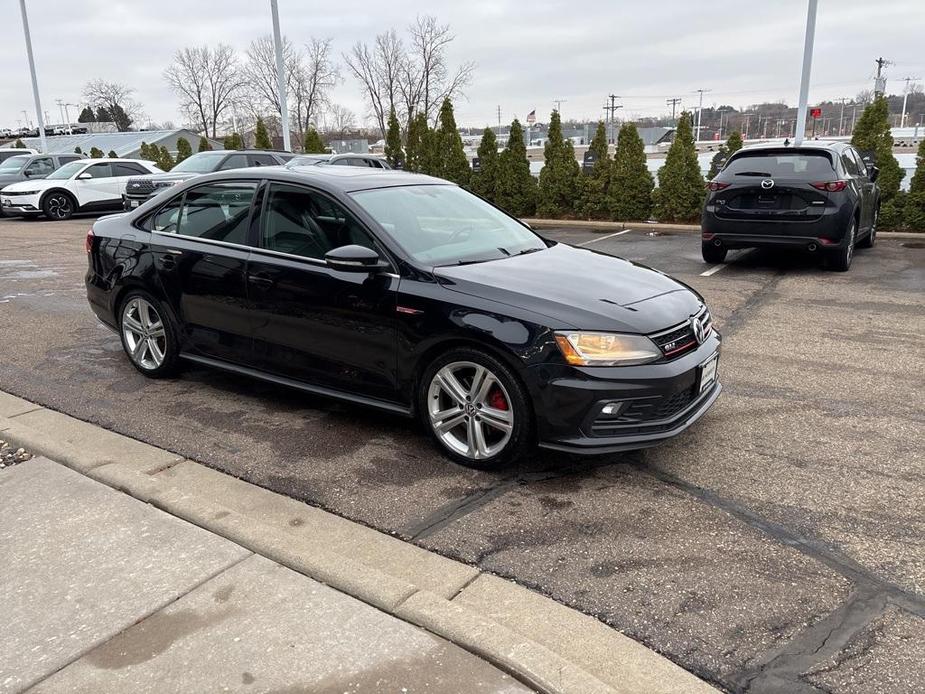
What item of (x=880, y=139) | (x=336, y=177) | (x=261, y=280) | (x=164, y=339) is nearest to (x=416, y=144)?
(x=880, y=139)

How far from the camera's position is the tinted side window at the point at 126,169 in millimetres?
21109

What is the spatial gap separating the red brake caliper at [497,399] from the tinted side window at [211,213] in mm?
2102

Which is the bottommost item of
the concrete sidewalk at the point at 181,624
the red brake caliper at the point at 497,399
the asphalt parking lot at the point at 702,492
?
the asphalt parking lot at the point at 702,492

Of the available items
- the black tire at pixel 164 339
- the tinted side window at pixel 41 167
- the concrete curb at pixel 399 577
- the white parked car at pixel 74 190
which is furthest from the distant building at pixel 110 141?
the concrete curb at pixel 399 577

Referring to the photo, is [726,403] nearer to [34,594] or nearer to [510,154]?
[34,594]

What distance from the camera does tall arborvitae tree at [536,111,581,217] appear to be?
18062 mm

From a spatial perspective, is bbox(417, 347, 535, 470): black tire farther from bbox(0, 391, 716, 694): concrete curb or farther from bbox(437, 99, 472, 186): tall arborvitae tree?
bbox(437, 99, 472, 186): tall arborvitae tree

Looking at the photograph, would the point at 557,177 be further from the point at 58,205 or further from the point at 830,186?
the point at 58,205

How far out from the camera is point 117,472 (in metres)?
4.10

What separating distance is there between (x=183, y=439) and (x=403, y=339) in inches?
62.6

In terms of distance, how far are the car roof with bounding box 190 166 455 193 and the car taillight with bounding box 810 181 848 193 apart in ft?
19.4

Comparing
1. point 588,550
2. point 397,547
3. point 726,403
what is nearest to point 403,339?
point 397,547

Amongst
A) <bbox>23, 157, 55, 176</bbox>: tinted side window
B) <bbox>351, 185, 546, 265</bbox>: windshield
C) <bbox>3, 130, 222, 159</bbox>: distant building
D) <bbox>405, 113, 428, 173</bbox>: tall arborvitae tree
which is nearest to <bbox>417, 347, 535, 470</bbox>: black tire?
<bbox>351, 185, 546, 265</bbox>: windshield

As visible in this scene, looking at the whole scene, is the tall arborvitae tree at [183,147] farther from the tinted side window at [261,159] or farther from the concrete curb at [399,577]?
the concrete curb at [399,577]
